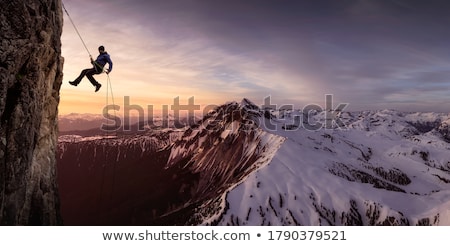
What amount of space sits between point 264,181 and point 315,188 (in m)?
17.9

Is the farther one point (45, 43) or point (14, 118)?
point (45, 43)

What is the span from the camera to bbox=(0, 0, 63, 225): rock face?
17844 millimetres

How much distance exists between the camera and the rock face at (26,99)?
17.8 metres

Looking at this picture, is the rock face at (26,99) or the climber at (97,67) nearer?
the rock face at (26,99)

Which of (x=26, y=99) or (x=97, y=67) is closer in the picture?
(x=26, y=99)

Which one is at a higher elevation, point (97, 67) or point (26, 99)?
point (97, 67)

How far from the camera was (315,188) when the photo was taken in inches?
5251

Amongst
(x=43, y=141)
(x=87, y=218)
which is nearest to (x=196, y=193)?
(x=87, y=218)

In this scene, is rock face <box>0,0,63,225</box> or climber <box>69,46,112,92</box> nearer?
rock face <box>0,0,63,225</box>

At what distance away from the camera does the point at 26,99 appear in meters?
19.5
